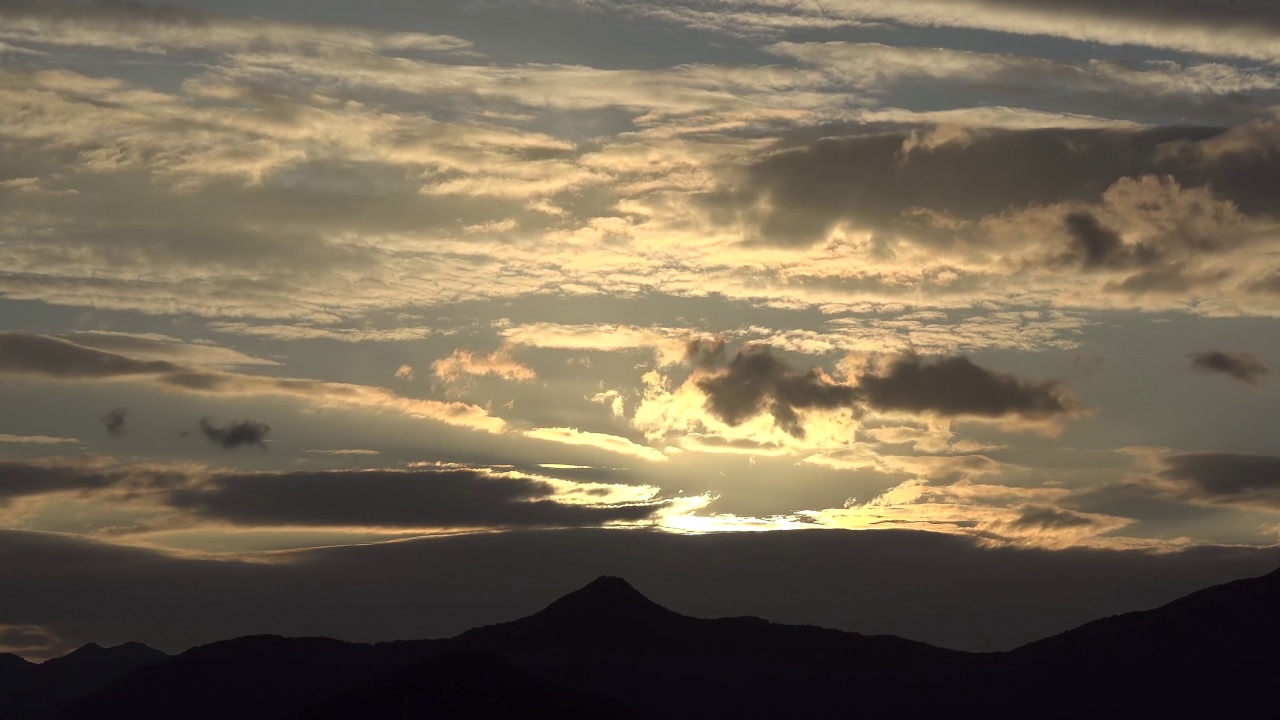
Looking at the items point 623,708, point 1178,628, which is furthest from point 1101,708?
point 623,708

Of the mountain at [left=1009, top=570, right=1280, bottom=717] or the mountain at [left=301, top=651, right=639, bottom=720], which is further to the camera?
the mountain at [left=1009, top=570, right=1280, bottom=717]

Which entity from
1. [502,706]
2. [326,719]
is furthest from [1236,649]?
[326,719]

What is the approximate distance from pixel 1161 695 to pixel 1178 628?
15.4m

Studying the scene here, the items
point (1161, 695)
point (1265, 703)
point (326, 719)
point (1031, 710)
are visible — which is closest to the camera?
point (326, 719)

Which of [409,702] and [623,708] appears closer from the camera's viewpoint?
[409,702]

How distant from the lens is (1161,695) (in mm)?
166375

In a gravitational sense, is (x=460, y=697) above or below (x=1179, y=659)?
below

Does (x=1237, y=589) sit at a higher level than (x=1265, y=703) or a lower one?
higher

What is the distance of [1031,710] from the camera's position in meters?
178

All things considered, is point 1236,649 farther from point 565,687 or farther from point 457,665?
point 457,665

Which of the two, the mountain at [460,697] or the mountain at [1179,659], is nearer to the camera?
the mountain at [460,697]

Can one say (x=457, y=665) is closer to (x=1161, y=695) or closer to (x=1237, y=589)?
(x=1161, y=695)

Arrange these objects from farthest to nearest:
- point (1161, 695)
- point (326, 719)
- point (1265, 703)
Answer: point (1161, 695) < point (1265, 703) < point (326, 719)

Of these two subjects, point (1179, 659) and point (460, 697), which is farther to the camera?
point (1179, 659)
